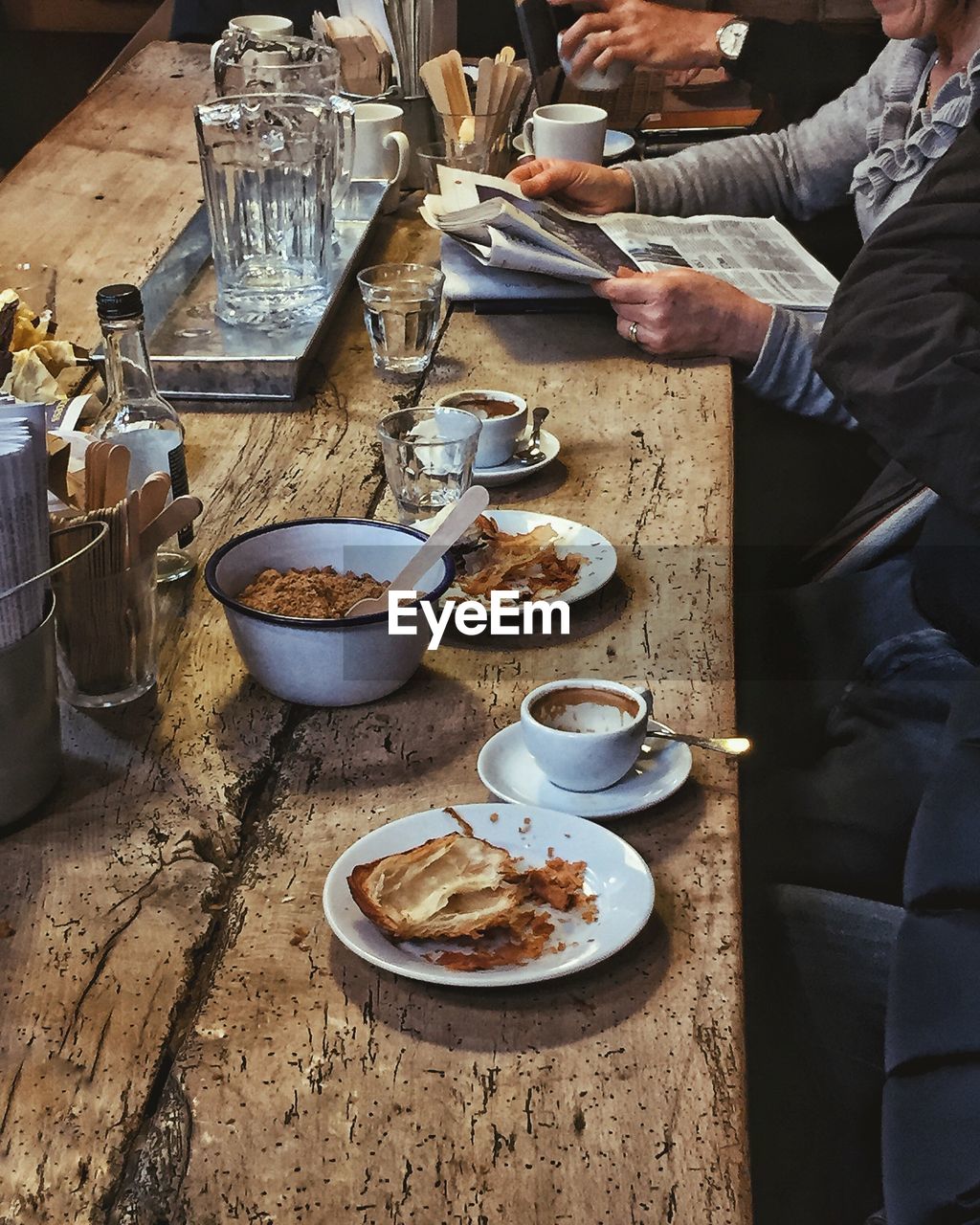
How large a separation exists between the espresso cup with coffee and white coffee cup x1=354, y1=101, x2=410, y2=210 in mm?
1307

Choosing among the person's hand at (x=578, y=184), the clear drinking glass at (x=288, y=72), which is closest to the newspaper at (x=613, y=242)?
the person's hand at (x=578, y=184)

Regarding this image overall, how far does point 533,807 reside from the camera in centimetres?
83

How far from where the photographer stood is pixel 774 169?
214 centimetres

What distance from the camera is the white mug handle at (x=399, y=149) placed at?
2.03 m

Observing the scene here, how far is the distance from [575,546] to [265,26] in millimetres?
1679

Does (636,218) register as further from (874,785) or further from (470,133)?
(874,785)

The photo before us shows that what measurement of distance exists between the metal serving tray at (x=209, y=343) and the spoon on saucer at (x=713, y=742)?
2.36 feet

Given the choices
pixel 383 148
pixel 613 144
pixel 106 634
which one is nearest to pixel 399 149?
pixel 383 148

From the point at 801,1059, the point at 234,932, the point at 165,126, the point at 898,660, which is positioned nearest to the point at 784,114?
the point at 165,126

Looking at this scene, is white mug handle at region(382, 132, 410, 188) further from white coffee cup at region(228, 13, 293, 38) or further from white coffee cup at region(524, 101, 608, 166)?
white coffee cup at region(228, 13, 293, 38)

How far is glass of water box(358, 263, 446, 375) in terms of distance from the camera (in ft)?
4.93

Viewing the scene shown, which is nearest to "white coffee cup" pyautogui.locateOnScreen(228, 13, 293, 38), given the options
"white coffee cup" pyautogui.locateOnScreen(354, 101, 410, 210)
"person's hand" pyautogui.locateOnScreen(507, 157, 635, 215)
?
"white coffee cup" pyautogui.locateOnScreen(354, 101, 410, 210)

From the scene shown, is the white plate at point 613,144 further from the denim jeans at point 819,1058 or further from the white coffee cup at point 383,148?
the denim jeans at point 819,1058

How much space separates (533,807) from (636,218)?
4.30ft
